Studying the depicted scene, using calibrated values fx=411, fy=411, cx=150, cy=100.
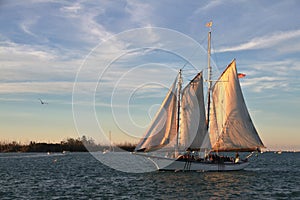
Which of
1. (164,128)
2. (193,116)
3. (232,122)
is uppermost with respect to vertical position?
(193,116)

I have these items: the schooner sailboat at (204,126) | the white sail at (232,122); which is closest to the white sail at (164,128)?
the schooner sailboat at (204,126)

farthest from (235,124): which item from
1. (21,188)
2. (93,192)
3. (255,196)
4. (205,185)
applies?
(21,188)

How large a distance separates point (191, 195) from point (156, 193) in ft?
14.4

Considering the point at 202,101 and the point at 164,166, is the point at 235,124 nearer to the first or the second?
the point at 202,101

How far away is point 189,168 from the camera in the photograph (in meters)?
74.2

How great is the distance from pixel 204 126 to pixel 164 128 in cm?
1180

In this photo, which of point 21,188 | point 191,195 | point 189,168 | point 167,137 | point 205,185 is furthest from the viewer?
point 189,168

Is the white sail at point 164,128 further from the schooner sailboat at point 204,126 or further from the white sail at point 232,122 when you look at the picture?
the white sail at point 232,122

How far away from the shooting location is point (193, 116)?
247 ft

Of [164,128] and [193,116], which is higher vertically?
[193,116]

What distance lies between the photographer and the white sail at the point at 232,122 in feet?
255

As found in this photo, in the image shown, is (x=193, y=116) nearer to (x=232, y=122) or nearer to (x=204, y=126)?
(x=204, y=126)

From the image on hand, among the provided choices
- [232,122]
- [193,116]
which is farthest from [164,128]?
[232,122]

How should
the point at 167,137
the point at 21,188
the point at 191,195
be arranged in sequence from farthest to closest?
the point at 167,137, the point at 21,188, the point at 191,195
